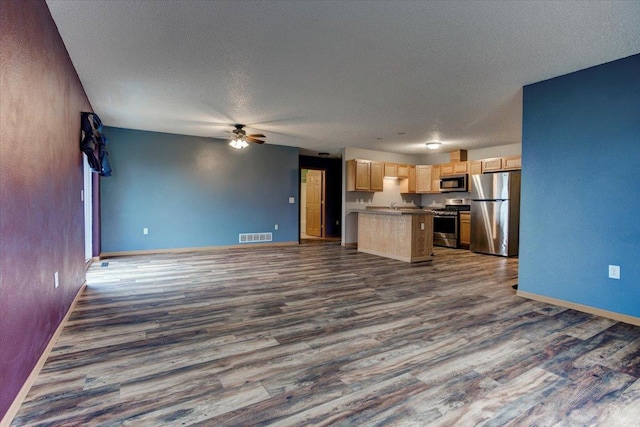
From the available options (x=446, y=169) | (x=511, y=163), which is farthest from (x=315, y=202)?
(x=511, y=163)

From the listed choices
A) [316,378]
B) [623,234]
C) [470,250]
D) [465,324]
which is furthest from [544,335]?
[470,250]

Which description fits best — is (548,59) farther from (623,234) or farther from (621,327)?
(621,327)

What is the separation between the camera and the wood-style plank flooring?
1616mm

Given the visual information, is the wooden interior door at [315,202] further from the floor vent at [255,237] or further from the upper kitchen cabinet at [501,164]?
the upper kitchen cabinet at [501,164]

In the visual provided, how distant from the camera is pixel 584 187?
3170mm

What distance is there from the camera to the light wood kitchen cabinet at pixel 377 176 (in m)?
7.82

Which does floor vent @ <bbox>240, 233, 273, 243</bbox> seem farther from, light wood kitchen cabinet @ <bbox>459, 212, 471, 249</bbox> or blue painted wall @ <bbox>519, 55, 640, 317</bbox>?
blue painted wall @ <bbox>519, 55, 640, 317</bbox>

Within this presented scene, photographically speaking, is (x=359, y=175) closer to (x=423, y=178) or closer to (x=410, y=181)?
(x=410, y=181)

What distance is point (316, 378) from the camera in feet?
6.30

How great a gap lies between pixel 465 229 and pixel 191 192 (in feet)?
20.1

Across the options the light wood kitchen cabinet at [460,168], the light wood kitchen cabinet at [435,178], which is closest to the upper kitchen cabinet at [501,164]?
the light wood kitchen cabinet at [460,168]

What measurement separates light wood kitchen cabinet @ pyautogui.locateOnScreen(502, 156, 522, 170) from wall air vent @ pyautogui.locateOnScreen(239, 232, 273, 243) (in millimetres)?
5343

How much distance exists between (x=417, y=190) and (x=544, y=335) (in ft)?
20.5

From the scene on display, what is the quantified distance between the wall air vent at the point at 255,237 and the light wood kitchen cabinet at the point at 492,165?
5094 millimetres
